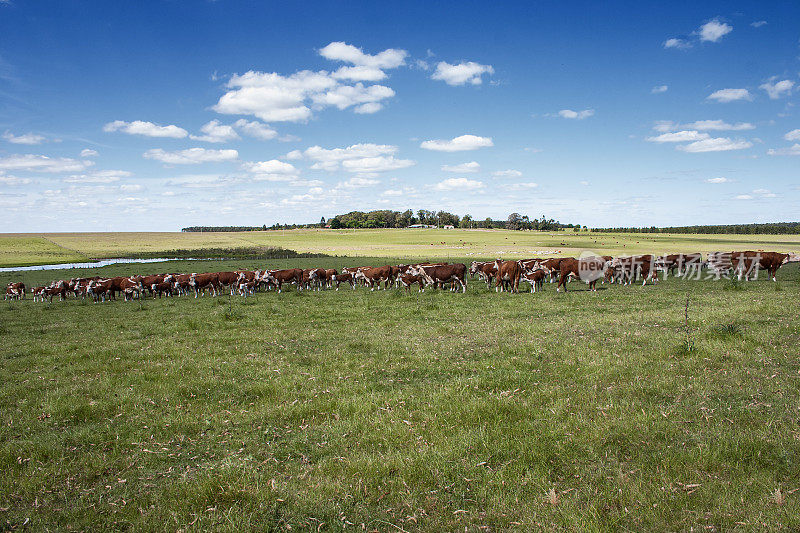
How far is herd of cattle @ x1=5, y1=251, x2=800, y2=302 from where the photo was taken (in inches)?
1128

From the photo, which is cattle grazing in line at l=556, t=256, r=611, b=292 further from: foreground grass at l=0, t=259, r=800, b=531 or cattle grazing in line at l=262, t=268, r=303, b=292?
cattle grazing in line at l=262, t=268, r=303, b=292

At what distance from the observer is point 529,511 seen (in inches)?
A: 189

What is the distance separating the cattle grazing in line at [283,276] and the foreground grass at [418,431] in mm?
20816

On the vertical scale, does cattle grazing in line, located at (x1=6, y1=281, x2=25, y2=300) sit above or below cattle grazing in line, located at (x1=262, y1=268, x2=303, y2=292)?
below

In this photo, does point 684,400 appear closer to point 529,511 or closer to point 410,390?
point 529,511

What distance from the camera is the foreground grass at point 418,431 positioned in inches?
194

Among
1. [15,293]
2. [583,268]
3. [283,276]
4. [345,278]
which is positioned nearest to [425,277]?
[345,278]

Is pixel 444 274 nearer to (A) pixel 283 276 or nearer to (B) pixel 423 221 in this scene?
(A) pixel 283 276

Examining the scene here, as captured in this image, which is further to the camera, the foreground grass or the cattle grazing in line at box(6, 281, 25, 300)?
the cattle grazing in line at box(6, 281, 25, 300)

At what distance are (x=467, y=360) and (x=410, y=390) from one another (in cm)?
237

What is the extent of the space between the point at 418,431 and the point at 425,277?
24.3 meters

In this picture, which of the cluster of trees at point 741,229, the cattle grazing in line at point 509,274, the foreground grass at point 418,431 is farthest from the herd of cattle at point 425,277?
the cluster of trees at point 741,229

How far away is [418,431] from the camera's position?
6.73 meters

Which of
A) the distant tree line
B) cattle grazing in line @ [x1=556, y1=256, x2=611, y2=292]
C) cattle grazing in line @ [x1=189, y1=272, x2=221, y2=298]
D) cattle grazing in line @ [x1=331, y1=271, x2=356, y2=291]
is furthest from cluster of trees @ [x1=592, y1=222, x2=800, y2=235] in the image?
cattle grazing in line @ [x1=189, y1=272, x2=221, y2=298]
